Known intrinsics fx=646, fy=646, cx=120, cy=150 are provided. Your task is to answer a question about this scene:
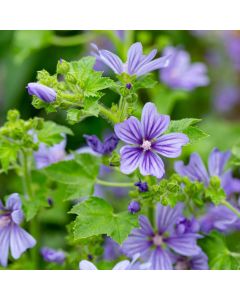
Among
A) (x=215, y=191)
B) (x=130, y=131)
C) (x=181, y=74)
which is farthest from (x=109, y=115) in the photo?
(x=181, y=74)

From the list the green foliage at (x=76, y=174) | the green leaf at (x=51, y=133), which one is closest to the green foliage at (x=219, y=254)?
the green foliage at (x=76, y=174)

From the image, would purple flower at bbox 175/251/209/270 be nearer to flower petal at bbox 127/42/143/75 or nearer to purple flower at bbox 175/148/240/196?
purple flower at bbox 175/148/240/196

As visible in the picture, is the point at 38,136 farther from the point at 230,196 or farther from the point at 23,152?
the point at 230,196

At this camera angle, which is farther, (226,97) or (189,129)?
(226,97)

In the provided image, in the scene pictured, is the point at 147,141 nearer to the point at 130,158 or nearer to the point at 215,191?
the point at 130,158

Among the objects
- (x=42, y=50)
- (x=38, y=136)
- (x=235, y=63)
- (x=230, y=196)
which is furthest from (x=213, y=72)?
(x=38, y=136)

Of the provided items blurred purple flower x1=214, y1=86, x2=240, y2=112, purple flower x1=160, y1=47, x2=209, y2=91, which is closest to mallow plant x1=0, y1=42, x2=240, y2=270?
purple flower x1=160, y1=47, x2=209, y2=91
